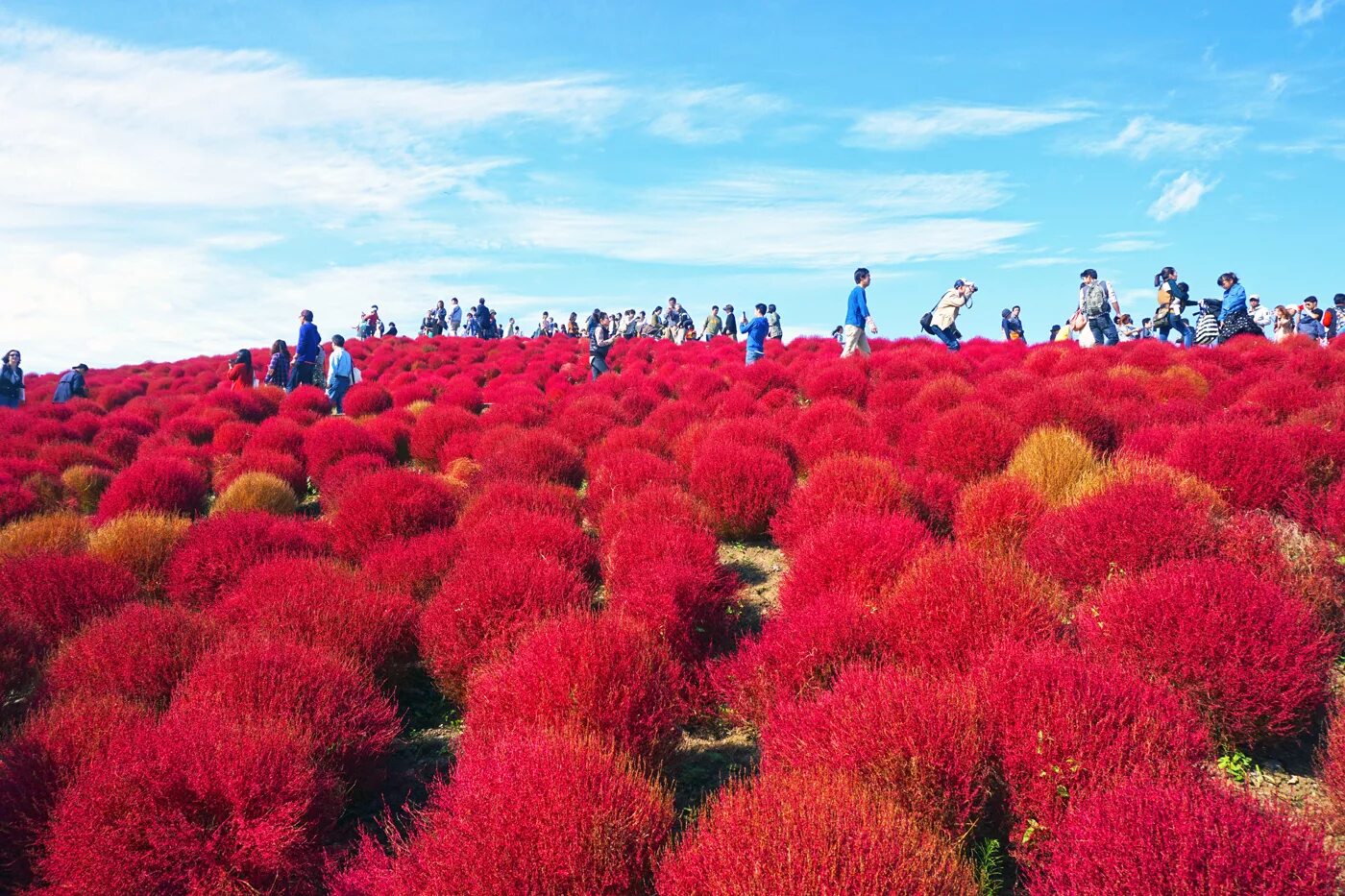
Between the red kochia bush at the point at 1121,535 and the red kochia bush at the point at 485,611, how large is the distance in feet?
9.29

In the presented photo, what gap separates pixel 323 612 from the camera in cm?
468

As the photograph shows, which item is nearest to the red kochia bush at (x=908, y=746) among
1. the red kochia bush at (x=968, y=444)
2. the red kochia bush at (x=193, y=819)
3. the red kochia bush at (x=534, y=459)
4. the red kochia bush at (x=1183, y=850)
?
the red kochia bush at (x=1183, y=850)

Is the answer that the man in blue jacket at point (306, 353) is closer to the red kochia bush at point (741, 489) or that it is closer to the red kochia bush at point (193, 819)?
the red kochia bush at point (741, 489)

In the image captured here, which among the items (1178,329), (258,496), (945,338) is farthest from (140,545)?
(1178,329)

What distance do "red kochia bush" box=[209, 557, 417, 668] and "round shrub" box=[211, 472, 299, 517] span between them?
11.4ft

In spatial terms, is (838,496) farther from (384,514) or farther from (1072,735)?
(384,514)

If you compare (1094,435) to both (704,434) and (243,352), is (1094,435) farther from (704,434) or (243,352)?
(243,352)

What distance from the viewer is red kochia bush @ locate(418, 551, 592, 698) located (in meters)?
4.52

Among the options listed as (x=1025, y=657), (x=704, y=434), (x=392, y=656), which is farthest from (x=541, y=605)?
(x=704, y=434)

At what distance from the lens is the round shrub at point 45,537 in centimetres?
647

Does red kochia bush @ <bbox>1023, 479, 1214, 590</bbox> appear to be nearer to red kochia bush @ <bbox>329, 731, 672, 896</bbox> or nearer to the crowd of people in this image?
red kochia bush @ <bbox>329, 731, 672, 896</bbox>

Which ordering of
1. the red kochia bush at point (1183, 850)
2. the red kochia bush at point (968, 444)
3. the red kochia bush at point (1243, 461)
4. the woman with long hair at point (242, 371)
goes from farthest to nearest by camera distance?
1. the woman with long hair at point (242, 371)
2. the red kochia bush at point (968, 444)
3. the red kochia bush at point (1243, 461)
4. the red kochia bush at point (1183, 850)

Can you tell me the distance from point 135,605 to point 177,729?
6.11 ft

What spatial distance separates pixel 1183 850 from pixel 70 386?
71.4 feet
